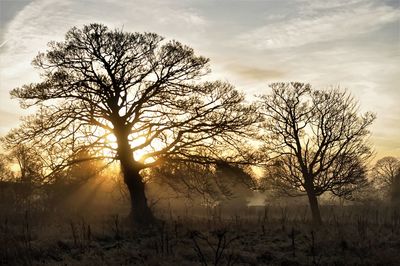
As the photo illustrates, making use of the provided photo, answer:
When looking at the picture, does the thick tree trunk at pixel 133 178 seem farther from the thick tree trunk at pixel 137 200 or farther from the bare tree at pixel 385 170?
the bare tree at pixel 385 170

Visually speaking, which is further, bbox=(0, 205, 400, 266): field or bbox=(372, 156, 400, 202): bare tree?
bbox=(372, 156, 400, 202): bare tree

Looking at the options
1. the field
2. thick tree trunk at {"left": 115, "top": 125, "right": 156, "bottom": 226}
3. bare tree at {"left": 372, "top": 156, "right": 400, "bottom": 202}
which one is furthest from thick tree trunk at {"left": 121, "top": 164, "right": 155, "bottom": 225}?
bare tree at {"left": 372, "top": 156, "right": 400, "bottom": 202}

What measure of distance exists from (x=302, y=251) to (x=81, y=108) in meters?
11.2

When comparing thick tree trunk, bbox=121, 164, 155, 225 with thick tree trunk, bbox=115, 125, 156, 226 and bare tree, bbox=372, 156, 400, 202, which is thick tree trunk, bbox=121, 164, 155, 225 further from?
bare tree, bbox=372, 156, 400, 202

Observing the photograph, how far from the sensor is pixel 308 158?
2569 cm

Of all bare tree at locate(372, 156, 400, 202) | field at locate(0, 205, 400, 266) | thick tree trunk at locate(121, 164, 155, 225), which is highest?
bare tree at locate(372, 156, 400, 202)

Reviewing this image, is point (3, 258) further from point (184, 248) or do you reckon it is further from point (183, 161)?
point (183, 161)

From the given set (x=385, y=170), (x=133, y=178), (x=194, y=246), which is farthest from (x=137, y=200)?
(x=385, y=170)

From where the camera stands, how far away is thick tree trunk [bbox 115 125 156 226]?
1908 centimetres

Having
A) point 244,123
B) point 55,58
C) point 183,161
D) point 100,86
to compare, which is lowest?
point 183,161

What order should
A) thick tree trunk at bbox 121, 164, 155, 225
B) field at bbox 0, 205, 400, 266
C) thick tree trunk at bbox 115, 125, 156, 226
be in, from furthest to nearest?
1. thick tree trunk at bbox 115, 125, 156, 226
2. thick tree trunk at bbox 121, 164, 155, 225
3. field at bbox 0, 205, 400, 266

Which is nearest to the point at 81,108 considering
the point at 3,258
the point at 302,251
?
the point at 3,258

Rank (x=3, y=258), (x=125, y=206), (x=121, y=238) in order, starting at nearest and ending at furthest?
(x=3, y=258), (x=121, y=238), (x=125, y=206)

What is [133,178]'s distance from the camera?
64.4 feet
